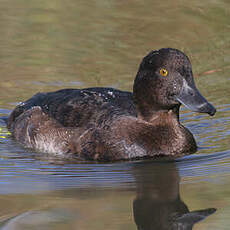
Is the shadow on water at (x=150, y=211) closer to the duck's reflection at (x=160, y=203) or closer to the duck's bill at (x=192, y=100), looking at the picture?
the duck's reflection at (x=160, y=203)

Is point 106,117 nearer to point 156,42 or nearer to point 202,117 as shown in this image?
point 202,117

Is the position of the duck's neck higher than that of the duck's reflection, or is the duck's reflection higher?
the duck's neck

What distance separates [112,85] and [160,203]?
18.2 ft

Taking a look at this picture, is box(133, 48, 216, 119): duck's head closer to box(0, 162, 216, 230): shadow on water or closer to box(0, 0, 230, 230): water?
box(0, 0, 230, 230): water

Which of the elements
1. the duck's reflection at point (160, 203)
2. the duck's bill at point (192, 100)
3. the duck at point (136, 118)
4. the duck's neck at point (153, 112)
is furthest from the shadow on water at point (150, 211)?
the duck's neck at point (153, 112)

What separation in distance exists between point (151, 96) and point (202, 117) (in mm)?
2221

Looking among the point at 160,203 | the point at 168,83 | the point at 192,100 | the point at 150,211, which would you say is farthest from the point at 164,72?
the point at 150,211

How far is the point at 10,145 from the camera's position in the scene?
33.3 feet

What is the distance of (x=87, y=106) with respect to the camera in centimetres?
947

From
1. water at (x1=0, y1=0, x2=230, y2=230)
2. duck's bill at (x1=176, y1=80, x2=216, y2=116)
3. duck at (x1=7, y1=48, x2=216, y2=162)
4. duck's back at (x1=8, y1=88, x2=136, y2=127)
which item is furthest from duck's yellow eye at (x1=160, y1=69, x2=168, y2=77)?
water at (x1=0, y1=0, x2=230, y2=230)

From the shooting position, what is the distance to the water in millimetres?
6840

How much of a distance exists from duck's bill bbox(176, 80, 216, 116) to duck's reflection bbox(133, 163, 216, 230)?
0.75 metres

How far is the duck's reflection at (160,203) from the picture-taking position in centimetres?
657

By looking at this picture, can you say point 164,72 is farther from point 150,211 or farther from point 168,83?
point 150,211
